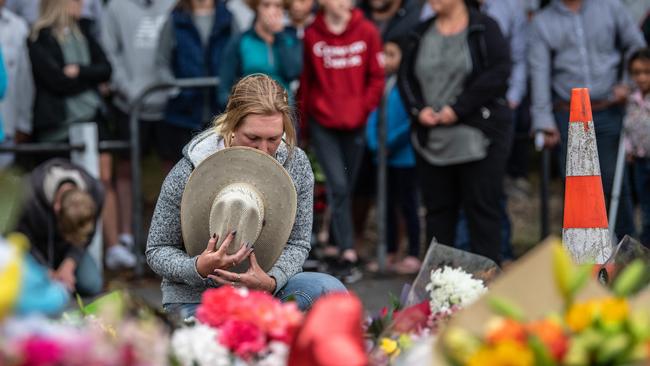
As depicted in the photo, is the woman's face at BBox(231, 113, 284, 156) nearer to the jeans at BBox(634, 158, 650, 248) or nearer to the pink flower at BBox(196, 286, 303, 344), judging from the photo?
the pink flower at BBox(196, 286, 303, 344)

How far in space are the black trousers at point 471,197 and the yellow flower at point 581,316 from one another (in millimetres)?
4964

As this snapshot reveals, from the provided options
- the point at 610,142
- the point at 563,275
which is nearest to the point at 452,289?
the point at 563,275

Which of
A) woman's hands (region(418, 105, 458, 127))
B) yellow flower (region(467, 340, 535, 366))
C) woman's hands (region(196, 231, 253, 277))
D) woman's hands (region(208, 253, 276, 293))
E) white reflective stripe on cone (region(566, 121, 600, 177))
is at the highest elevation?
yellow flower (region(467, 340, 535, 366))

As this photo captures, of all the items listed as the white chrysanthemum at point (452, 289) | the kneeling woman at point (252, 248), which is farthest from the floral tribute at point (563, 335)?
the kneeling woman at point (252, 248)

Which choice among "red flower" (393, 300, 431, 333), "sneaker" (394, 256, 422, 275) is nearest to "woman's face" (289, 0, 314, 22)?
"sneaker" (394, 256, 422, 275)

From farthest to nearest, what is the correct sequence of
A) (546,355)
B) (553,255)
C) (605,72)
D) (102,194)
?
1. (605,72)
2. (102,194)
3. (553,255)
4. (546,355)

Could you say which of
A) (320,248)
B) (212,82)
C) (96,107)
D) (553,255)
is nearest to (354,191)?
(320,248)

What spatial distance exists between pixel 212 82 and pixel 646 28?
2957mm

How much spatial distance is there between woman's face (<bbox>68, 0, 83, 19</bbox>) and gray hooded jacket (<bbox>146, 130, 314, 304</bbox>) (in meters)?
4.26

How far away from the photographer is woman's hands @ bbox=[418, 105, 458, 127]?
24.8 feet

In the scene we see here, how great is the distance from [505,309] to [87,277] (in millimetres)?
5145

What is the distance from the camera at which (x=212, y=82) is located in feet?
29.2

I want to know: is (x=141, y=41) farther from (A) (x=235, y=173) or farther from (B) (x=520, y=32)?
A: (A) (x=235, y=173)

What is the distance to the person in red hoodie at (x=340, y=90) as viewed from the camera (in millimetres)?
8273
